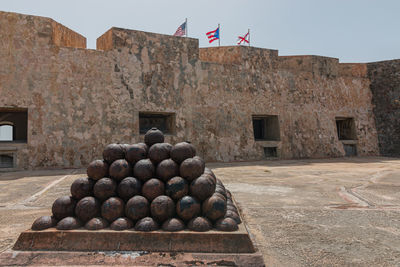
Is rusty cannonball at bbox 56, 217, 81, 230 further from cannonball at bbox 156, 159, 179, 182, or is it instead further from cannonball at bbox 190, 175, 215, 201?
cannonball at bbox 190, 175, 215, 201

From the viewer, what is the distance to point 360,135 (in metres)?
11.3

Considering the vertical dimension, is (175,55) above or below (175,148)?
above

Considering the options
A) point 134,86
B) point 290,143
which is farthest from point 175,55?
point 290,143

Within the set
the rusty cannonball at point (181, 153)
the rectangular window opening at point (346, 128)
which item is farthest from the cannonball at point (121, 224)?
the rectangular window opening at point (346, 128)

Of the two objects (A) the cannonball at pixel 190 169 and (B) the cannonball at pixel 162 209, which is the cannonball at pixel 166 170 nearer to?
(A) the cannonball at pixel 190 169

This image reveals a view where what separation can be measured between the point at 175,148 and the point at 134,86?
6.18m

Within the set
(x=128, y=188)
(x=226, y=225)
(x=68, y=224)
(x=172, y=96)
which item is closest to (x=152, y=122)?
(x=172, y=96)

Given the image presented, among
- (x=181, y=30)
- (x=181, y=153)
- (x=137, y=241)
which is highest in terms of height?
(x=181, y=30)

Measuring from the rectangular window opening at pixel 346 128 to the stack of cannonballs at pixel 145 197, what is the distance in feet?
37.0

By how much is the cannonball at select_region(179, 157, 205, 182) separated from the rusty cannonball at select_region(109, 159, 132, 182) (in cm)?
42

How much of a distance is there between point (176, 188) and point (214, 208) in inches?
12.0

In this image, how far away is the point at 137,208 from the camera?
1738 mm

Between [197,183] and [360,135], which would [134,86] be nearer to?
[197,183]

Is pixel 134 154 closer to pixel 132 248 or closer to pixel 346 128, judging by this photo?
pixel 132 248
